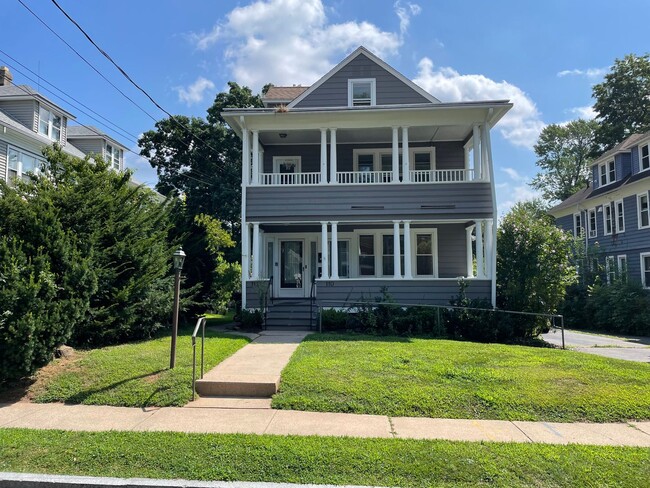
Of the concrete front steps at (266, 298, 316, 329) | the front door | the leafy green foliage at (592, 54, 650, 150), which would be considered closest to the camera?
the concrete front steps at (266, 298, 316, 329)

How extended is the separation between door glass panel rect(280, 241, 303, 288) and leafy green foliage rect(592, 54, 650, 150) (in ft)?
97.4

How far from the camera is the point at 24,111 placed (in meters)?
18.4

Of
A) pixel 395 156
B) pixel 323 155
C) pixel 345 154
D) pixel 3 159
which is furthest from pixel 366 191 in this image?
pixel 3 159

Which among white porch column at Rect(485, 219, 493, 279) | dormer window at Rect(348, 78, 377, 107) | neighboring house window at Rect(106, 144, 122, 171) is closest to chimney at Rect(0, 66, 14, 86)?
neighboring house window at Rect(106, 144, 122, 171)

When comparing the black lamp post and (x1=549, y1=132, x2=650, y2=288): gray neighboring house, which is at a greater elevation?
(x1=549, y1=132, x2=650, y2=288): gray neighboring house

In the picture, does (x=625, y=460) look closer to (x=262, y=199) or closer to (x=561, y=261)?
(x=561, y=261)

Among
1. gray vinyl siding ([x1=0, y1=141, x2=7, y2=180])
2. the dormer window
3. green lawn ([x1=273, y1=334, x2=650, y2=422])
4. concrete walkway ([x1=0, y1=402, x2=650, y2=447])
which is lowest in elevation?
concrete walkway ([x1=0, y1=402, x2=650, y2=447])

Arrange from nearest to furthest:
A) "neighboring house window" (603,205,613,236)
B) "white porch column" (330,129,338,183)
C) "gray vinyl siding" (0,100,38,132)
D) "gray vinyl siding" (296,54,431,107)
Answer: "white porch column" (330,129,338,183) < "gray vinyl siding" (296,54,431,107) < "gray vinyl siding" (0,100,38,132) < "neighboring house window" (603,205,613,236)

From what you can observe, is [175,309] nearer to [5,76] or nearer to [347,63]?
[347,63]

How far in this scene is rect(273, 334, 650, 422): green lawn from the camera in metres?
5.77

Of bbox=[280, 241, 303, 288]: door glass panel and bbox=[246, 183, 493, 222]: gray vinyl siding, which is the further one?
bbox=[280, 241, 303, 288]: door glass panel

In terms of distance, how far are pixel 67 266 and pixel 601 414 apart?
898 cm

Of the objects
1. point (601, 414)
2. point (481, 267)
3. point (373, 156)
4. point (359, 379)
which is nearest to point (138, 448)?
point (359, 379)

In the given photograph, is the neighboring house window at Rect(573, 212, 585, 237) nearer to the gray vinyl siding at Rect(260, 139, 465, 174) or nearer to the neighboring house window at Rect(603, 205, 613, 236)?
the neighboring house window at Rect(603, 205, 613, 236)
